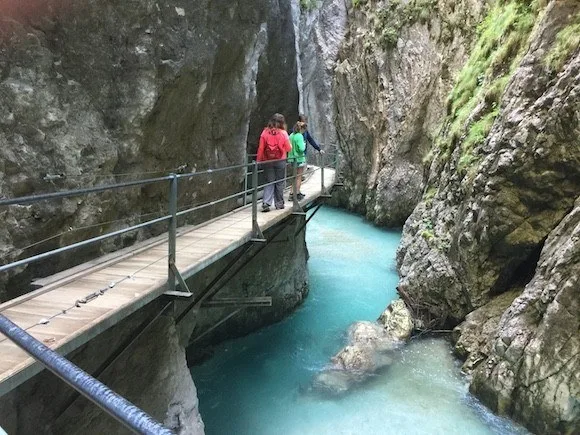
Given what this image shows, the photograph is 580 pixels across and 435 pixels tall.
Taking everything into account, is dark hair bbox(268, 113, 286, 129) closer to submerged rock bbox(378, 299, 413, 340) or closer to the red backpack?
the red backpack

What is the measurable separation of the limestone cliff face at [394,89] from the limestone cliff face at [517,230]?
9.62 meters

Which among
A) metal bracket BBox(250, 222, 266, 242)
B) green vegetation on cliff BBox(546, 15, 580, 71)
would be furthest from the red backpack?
green vegetation on cliff BBox(546, 15, 580, 71)

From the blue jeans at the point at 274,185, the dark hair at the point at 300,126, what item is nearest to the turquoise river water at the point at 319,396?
the blue jeans at the point at 274,185

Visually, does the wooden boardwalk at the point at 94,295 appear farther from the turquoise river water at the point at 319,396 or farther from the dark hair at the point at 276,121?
the turquoise river water at the point at 319,396

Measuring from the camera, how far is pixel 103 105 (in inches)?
236

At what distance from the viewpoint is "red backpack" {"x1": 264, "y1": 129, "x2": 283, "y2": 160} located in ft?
29.6

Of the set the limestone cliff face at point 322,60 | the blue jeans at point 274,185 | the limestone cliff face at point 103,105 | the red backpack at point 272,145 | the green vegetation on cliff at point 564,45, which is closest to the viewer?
the limestone cliff face at point 103,105

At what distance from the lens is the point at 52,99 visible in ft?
17.4

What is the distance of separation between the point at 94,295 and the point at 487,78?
9.81 meters

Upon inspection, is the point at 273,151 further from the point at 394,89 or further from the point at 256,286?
the point at 394,89

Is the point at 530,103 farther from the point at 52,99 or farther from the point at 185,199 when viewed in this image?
the point at 52,99

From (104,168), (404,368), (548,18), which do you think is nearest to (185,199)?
(104,168)

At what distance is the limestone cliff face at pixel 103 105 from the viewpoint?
16.0 ft

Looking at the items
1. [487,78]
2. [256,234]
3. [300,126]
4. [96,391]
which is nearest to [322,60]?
[487,78]
